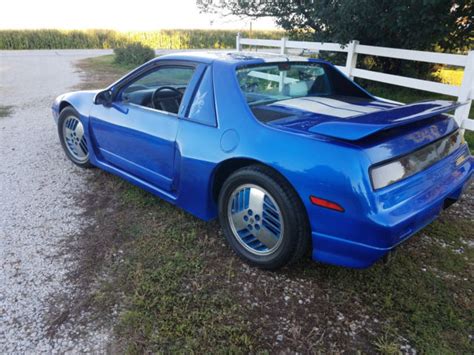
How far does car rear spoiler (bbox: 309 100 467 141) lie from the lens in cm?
206

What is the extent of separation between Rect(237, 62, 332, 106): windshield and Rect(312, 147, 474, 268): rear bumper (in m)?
1.24

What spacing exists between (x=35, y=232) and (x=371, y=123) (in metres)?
2.85

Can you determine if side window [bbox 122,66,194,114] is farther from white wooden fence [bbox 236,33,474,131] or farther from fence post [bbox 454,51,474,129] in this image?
fence post [bbox 454,51,474,129]

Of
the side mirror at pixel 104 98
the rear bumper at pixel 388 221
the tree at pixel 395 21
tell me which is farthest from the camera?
the tree at pixel 395 21

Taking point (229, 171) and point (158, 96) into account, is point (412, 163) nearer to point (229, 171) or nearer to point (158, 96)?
point (229, 171)

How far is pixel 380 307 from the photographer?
234cm

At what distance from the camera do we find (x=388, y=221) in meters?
2.05

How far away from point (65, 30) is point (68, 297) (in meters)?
30.9

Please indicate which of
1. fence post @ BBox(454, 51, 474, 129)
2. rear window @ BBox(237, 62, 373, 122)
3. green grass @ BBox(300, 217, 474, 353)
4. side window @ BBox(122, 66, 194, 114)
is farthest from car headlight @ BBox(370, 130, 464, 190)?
fence post @ BBox(454, 51, 474, 129)

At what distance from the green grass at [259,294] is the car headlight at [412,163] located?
2.64 feet

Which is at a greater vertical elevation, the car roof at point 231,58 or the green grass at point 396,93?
the car roof at point 231,58

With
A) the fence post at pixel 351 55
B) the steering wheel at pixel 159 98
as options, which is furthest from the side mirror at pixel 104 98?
the fence post at pixel 351 55

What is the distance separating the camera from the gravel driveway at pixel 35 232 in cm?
→ 212

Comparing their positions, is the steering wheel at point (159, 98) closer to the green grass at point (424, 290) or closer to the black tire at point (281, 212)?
the black tire at point (281, 212)
